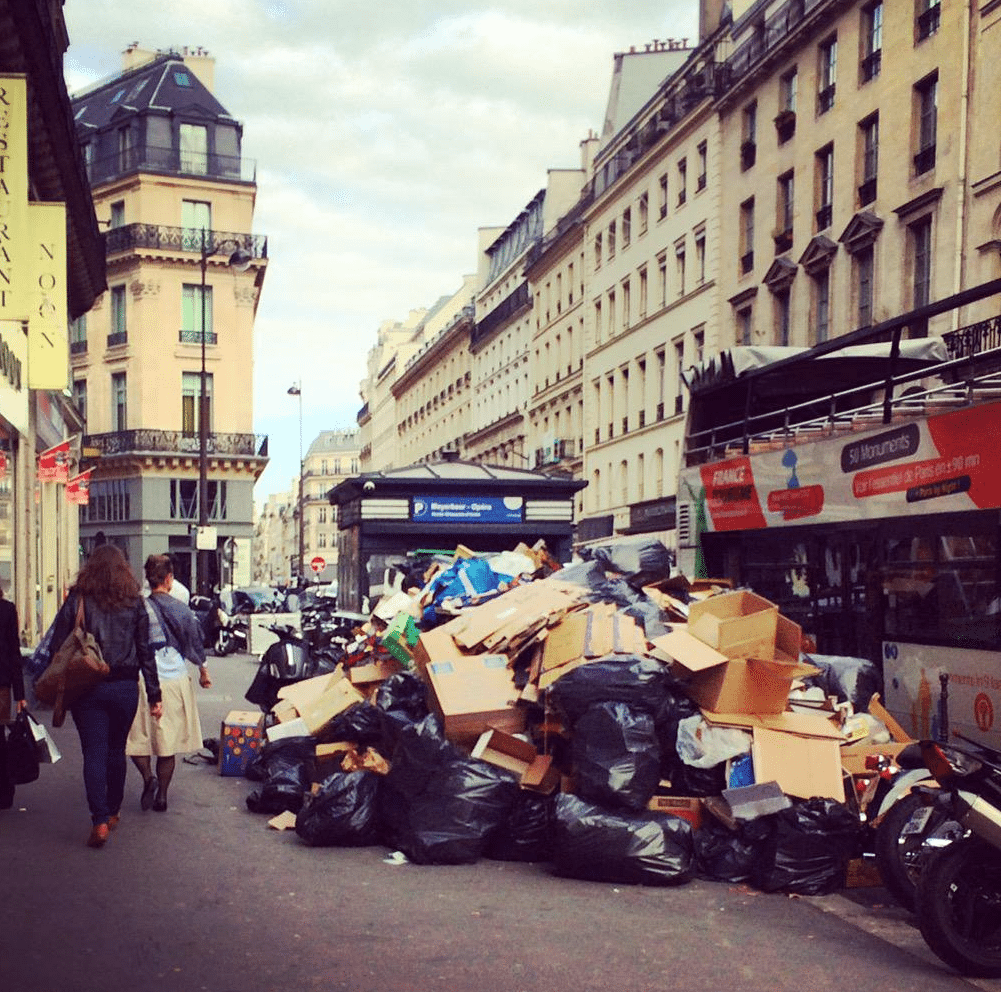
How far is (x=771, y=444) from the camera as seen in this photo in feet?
36.4

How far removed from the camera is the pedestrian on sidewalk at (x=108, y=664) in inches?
312

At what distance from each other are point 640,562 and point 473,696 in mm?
2558

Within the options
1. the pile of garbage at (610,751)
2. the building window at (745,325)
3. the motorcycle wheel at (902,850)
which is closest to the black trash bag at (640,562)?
the pile of garbage at (610,751)

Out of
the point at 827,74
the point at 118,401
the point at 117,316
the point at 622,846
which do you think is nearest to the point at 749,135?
the point at 827,74

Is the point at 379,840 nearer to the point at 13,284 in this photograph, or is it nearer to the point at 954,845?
the point at 954,845

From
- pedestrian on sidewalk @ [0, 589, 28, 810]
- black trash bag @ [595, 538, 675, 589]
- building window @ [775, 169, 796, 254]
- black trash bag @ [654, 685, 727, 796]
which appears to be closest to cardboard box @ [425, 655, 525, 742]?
black trash bag @ [654, 685, 727, 796]

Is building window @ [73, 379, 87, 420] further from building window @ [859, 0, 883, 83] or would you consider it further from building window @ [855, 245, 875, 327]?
building window @ [859, 0, 883, 83]

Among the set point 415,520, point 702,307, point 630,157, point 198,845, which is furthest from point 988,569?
point 630,157

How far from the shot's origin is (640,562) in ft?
34.9

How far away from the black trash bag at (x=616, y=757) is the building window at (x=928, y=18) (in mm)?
24267

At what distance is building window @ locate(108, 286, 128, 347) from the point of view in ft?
185

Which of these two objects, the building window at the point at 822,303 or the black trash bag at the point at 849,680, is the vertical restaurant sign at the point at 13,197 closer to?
the black trash bag at the point at 849,680

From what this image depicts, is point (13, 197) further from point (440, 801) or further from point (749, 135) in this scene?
point (749, 135)

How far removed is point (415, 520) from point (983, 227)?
1211cm
